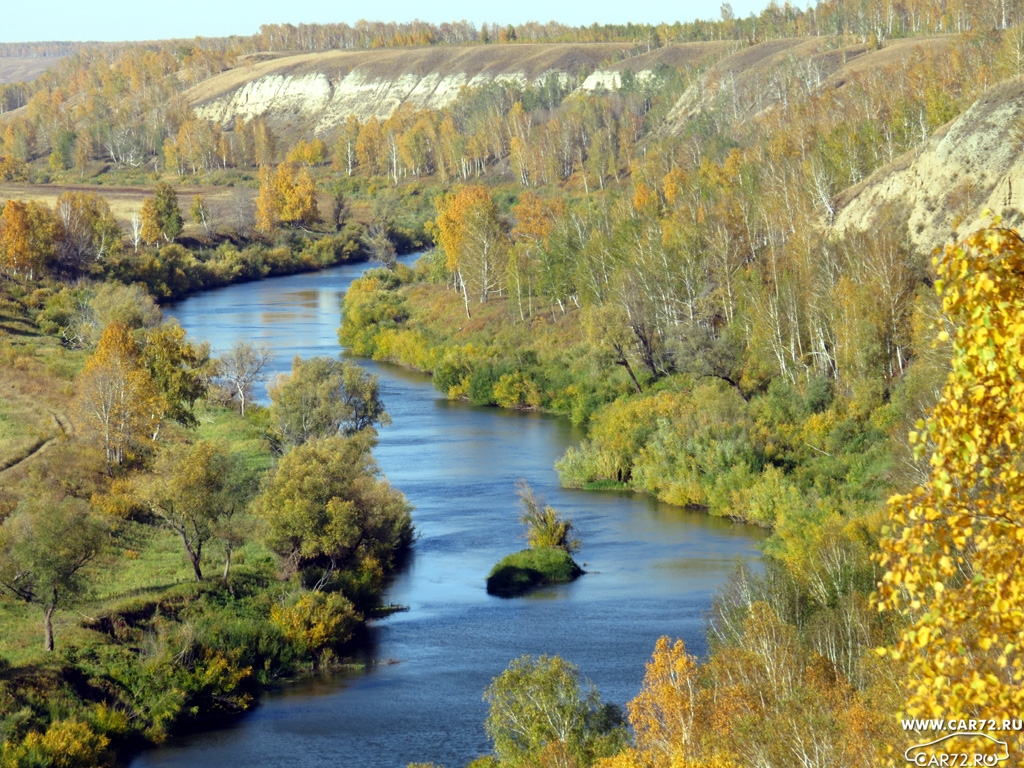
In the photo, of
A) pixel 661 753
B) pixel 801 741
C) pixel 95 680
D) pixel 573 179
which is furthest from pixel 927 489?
pixel 573 179

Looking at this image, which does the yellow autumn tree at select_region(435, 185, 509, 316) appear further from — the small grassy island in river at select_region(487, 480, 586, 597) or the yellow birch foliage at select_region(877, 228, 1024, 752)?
the yellow birch foliage at select_region(877, 228, 1024, 752)

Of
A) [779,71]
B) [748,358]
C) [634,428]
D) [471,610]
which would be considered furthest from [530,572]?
[779,71]

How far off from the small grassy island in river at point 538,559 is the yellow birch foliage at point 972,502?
78.9ft

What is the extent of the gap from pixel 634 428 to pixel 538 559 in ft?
38.9

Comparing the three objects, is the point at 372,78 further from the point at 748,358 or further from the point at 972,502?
the point at 972,502

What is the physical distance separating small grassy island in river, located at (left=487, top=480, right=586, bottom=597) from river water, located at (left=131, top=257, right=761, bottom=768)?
18.1 inches

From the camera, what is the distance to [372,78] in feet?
529

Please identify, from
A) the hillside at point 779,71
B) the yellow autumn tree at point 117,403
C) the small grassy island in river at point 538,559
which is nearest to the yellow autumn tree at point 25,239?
the yellow autumn tree at point 117,403

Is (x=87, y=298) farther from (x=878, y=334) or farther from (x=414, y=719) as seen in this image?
(x=414, y=719)

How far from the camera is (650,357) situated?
47.2m

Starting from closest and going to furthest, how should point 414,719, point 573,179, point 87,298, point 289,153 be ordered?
point 414,719 < point 87,298 < point 573,179 < point 289,153

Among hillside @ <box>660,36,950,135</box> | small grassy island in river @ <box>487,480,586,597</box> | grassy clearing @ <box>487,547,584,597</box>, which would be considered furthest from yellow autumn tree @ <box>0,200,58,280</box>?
hillside @ <box>660,36,950,135</box>

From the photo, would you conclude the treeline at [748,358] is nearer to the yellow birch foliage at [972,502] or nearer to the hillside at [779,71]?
the yellow birch foliage at [972,502]

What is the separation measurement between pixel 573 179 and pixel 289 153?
170 feet
